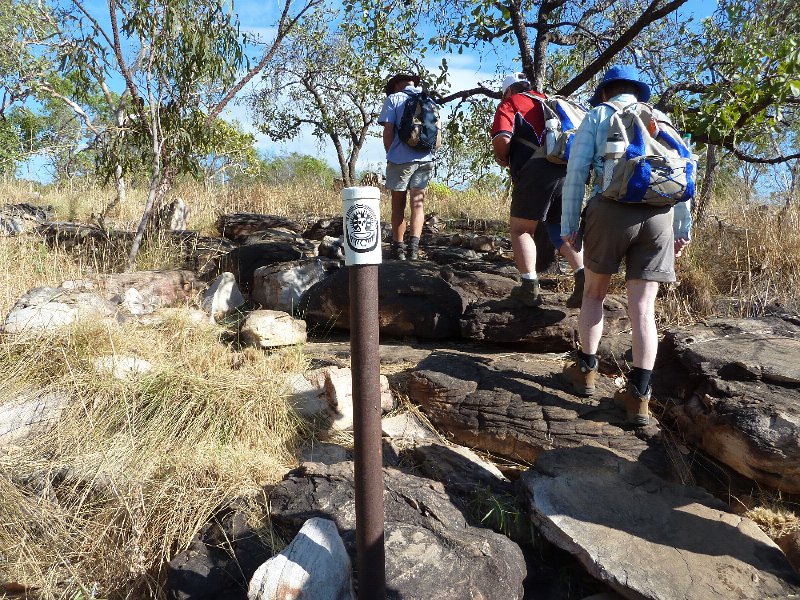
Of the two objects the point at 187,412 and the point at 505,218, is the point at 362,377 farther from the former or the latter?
the point at 505,218

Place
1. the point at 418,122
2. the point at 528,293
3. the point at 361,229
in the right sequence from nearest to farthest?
1. the point at 361,229
2. the point at 528,293
3. the point at 418,122

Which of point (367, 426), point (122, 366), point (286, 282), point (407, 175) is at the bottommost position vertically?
point (122, 366)

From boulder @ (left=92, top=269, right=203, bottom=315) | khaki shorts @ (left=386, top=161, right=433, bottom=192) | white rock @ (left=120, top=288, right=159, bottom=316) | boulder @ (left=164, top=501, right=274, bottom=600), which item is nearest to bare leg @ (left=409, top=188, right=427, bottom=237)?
khaki shorts @ (left=386, top=161, right=433, bottom=192)

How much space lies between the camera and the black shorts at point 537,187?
15.1ft

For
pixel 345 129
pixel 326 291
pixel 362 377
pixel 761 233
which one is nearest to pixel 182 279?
pixel 326 291

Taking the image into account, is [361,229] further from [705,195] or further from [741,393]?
[705,195]

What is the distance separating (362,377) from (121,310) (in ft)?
12.0

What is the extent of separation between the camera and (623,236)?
335 cm

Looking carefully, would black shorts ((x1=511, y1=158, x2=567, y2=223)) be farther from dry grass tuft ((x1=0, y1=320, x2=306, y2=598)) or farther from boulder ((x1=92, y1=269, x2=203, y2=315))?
boulder ((x1=92, y1=269, x2=203, y2=315))

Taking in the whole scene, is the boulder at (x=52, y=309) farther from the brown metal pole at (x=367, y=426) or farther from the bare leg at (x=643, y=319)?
the bare leg at (x=643, y=319)

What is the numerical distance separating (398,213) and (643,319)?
354cm

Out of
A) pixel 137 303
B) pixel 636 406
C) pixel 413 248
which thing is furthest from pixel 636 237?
pixel 137 303

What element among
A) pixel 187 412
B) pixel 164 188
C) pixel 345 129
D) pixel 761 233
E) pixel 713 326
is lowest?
pixel 187 412

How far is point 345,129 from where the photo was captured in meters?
18.7
